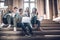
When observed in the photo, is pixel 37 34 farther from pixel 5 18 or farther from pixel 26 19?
pixel 5 18

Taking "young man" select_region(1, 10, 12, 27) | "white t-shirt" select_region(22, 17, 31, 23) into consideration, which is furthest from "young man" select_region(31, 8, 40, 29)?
"young man" select_region(1, 10, 12, 27)

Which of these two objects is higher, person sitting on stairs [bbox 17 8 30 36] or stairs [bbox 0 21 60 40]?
person sitting on stairs [bbox 17 8 30 36]

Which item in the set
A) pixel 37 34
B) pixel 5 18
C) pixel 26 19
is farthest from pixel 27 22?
pixel 5 18

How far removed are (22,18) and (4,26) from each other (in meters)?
0.28

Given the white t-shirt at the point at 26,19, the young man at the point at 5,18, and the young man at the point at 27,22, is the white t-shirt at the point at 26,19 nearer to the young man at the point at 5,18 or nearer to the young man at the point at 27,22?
the young man at the point at 27,22

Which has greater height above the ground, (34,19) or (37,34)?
(34,19)

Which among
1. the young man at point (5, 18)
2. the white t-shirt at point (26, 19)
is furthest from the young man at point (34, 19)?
the young man at point (5, 18)

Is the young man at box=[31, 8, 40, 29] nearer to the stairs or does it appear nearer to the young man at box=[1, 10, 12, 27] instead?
the stairs

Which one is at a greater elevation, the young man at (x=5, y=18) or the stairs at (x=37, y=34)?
the young man at (x=5, y=18)

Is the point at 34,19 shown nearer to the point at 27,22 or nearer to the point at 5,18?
the point at 27,22

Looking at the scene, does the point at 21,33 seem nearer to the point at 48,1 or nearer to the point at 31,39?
the point at 31,39

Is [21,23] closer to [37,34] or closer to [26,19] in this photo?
[26,19]

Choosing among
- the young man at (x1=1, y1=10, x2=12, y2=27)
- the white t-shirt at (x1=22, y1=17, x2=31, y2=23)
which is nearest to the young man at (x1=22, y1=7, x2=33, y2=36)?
the white t-shirt at (x1=22, y1=17, x2=31, y2=23)

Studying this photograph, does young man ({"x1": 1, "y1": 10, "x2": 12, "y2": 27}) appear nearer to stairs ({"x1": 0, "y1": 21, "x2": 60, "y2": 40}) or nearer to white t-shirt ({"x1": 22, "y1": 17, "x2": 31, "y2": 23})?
stairs ({"x1": 0, "y1": 21, "x2": 60, "y2": 40})
